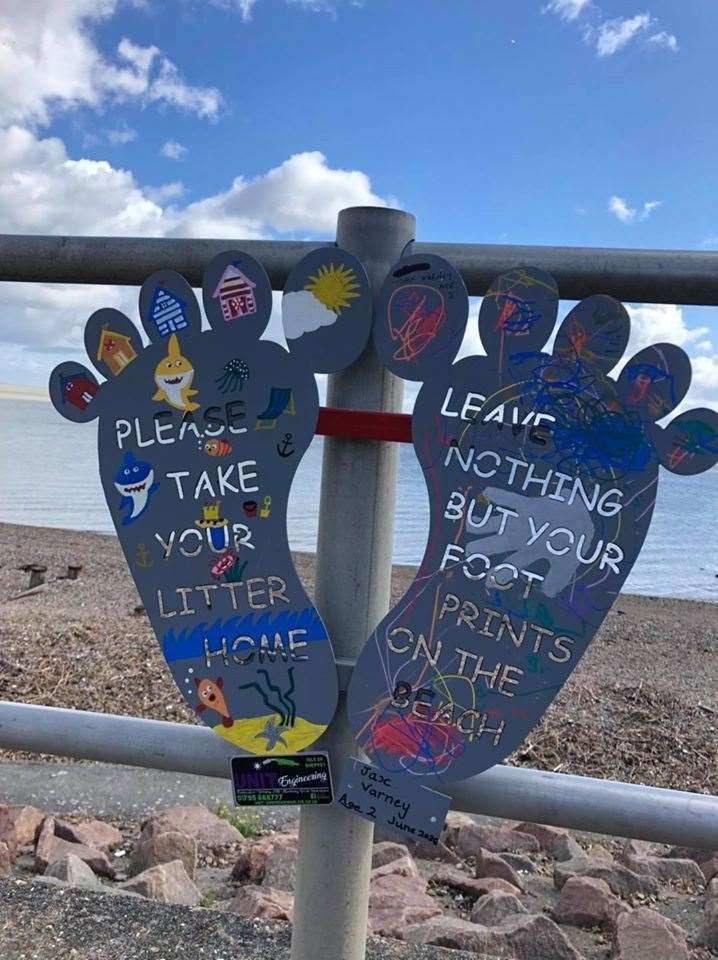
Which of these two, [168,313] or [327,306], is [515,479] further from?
[168,313]

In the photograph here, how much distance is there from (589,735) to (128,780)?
6.80 feet

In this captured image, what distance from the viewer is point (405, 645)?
150 centimetres

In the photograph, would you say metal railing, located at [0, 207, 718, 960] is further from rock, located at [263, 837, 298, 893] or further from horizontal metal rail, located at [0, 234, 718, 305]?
rock, located at [263, 837, 298, 893]

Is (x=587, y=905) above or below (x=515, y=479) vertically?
below

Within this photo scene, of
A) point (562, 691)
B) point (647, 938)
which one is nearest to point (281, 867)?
point (647, 938)

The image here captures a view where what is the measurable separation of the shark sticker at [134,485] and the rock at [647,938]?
71.1 inches

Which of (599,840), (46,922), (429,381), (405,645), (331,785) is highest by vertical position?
(429,381)

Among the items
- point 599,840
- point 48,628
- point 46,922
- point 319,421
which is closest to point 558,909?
point 599,840

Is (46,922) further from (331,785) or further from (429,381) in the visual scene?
(429,381)

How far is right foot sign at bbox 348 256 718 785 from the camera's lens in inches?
55.8

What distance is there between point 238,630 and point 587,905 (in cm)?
186

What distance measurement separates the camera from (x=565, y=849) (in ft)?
11.1

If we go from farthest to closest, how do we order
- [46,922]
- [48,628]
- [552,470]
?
[48,628] < [46,922] < [552,470]

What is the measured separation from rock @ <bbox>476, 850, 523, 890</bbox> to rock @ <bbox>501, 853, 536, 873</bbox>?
15cm
